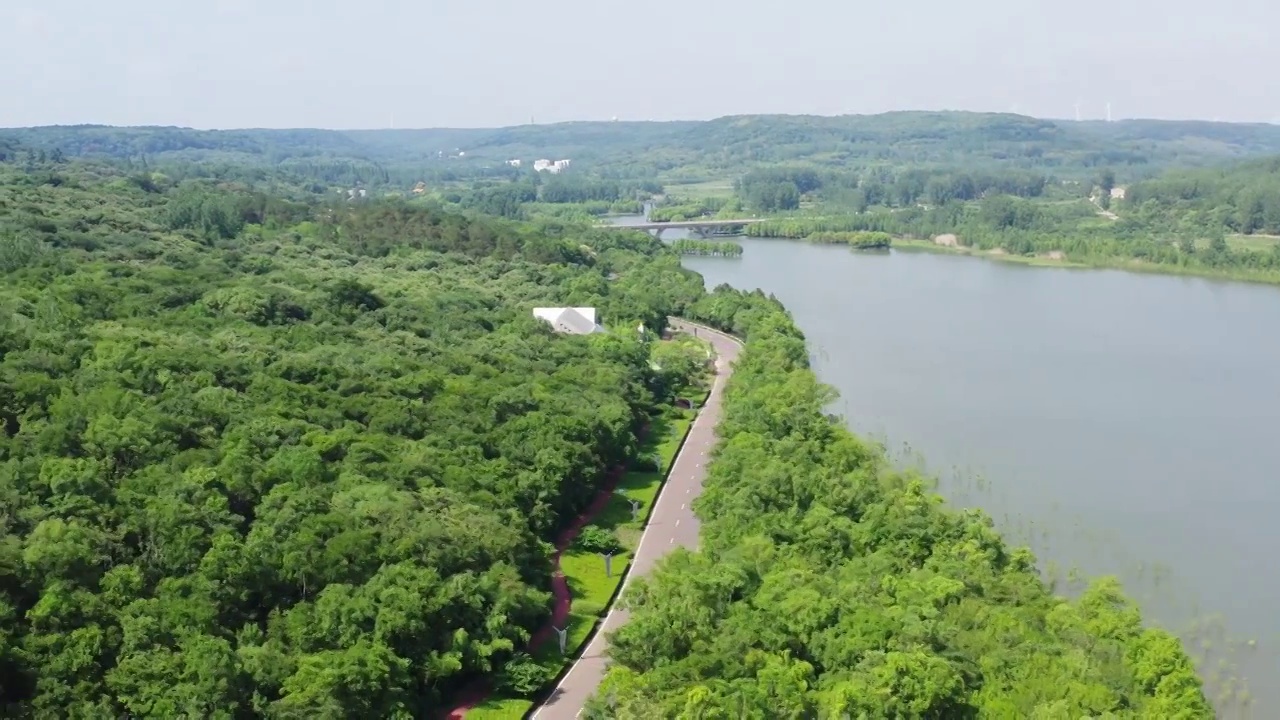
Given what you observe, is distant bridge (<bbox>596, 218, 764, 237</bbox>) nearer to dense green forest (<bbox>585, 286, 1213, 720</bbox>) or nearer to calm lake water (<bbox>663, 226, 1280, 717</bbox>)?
calm lake water (<bbox>663, 226, 1280, 717</bbox>)

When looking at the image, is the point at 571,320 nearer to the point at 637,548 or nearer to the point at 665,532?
the point at 665,532

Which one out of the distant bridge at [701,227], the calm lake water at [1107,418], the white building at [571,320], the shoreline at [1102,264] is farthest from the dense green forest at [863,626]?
the distant bridge at [701,227]

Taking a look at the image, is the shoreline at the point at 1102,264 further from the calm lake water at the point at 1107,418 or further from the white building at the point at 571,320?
the white building at the point at 571,320

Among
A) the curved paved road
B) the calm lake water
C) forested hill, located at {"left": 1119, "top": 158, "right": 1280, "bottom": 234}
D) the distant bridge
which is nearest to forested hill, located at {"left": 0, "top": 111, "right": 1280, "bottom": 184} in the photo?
forested hill, located at {"left": 1119, "top": 158, "right": 1280, "bottom": 234}

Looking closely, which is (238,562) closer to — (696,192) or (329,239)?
(329,239)

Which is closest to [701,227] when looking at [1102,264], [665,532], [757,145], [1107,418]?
[1102,264]

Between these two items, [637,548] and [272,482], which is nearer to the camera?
[272,482]
